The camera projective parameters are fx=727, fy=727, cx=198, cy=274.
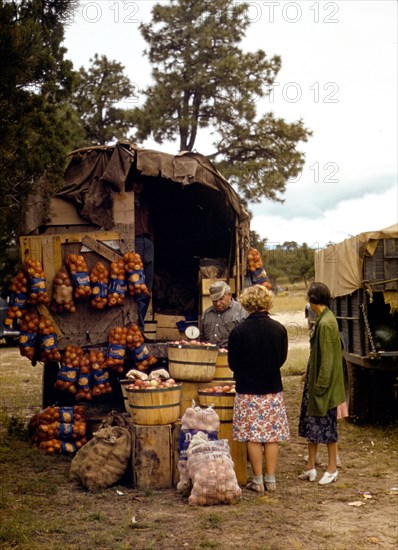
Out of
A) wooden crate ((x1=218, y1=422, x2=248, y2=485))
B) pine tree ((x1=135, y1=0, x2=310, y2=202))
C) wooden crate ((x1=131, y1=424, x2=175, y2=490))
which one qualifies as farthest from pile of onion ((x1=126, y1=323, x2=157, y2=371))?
pine tree ((x1=135, y1=0, x2=310, y2=202))

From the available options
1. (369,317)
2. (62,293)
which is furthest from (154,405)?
(369,317)

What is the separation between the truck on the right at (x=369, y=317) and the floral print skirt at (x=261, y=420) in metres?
2.70

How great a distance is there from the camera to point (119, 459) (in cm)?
731

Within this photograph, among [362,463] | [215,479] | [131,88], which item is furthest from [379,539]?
[131,88]

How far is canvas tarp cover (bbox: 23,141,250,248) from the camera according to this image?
31.7 feet

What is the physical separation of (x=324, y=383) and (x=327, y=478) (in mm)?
999

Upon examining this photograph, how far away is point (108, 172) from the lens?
9625 mm

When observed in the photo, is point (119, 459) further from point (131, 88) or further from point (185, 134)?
point (131, 88)

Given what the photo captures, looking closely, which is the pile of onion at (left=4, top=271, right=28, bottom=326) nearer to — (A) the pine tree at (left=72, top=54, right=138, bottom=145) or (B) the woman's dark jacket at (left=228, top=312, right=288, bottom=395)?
(B) the woman's dark jacket at (left=228, top=312, right=288, bottom=395)

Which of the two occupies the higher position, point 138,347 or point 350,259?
point 350,259

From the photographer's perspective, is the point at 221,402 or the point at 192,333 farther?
the point at 192,333

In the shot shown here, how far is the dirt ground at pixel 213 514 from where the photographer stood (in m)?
5.57

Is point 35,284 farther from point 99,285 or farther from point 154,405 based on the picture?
point 154,405

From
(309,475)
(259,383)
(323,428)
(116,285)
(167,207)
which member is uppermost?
(167,207)
